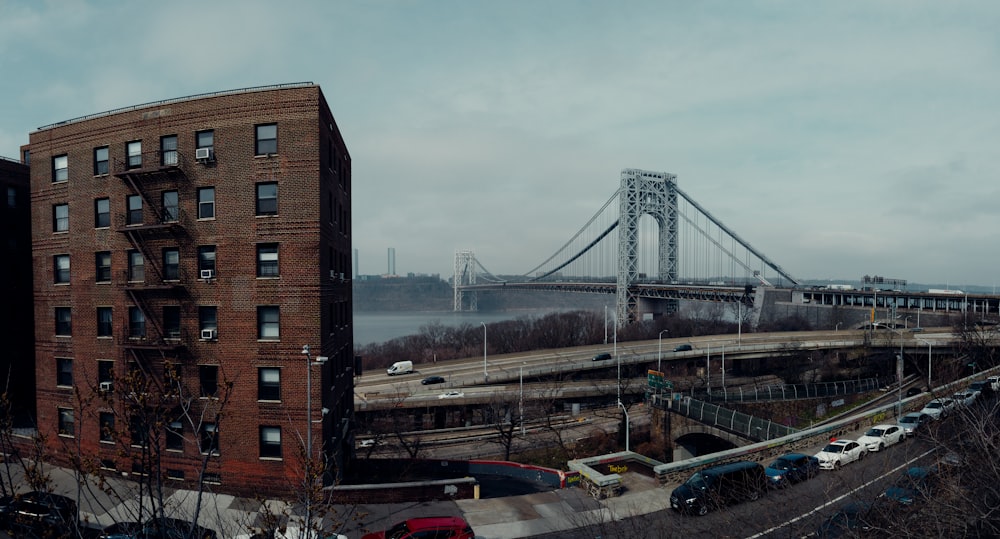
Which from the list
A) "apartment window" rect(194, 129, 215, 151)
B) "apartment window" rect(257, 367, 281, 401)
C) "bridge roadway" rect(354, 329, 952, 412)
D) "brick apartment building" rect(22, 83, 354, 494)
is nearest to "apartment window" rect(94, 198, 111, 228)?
"brick apartment building" rect(22, 83, 354, 494)

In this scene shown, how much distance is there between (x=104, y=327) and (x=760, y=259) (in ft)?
353

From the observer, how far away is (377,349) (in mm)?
83438

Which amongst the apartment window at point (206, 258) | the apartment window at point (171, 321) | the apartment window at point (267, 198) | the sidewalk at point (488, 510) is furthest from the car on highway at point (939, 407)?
the apartment window at point (171, 321)

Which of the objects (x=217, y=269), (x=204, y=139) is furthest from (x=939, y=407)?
(x=204, y=139)

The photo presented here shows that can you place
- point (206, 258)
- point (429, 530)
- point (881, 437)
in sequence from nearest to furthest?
point (429, 530) → point (206, 258) → point (881, 437)

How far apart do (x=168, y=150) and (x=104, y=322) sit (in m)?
8.13

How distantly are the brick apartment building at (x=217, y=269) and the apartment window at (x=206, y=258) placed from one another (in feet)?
0.16

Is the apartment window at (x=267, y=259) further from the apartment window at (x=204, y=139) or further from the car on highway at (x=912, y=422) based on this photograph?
the car on highway at (x=912, y=422)

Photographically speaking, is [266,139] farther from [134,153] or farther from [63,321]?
[63,321]

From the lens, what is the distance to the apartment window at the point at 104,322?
2489 centimetres

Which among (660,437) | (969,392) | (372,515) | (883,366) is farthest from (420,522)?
(883,366)

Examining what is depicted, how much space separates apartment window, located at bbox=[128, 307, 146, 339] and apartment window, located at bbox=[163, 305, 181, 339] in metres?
1.32

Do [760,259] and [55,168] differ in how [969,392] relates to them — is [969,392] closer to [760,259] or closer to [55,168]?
[55,168]

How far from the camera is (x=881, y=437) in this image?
1026 inches
